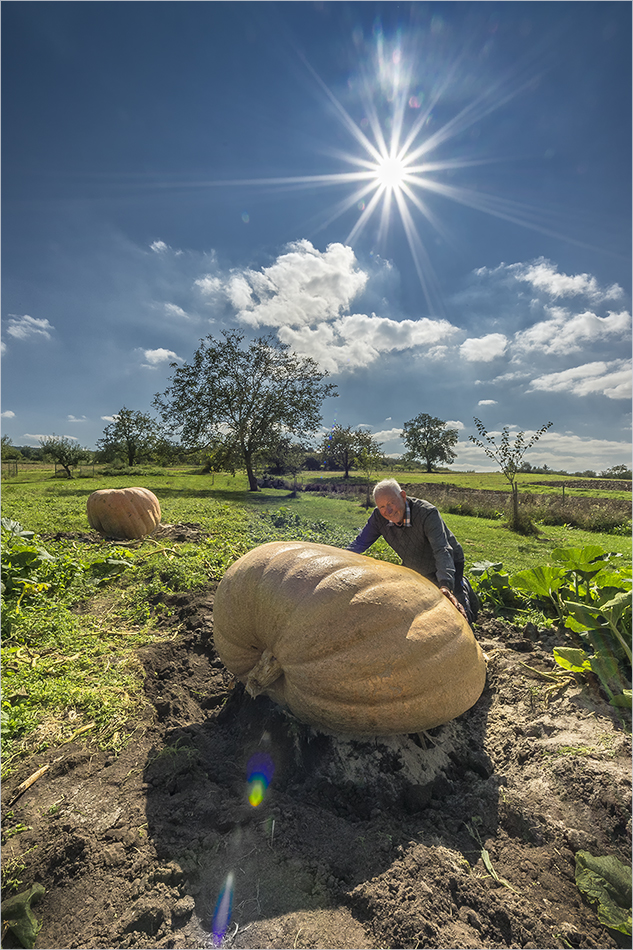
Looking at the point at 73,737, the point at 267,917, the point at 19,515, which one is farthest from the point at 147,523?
the point at 267,917

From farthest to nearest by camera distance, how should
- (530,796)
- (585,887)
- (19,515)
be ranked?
(19,515)
(530,796)
(585,887)

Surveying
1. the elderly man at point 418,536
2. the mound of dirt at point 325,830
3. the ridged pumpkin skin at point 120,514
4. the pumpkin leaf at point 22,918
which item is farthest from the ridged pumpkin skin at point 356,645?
the ridged pumpkin skin at point 120,514

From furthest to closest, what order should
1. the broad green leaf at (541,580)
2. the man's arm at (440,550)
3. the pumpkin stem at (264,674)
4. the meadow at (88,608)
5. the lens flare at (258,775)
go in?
the broad green leaf at (541,580) → the man's arm at (440,550) → the meadow at (88,608) → the pumpkin stem at (264,674) → the lens flare at (258,775)

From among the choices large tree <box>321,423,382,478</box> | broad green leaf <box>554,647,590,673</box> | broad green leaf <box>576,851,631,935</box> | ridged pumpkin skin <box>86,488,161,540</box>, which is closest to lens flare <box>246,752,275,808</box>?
broad green leaf <box>576,851,631,935</box>

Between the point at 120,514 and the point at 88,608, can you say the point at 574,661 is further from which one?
the point at 120,514

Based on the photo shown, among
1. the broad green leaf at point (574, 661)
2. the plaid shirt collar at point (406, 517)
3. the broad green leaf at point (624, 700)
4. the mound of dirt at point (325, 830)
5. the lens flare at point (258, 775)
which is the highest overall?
the plaid shirt collar at point (406, 517)

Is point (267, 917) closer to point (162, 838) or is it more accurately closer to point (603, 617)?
point (162, 838)

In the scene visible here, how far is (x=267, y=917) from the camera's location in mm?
1860

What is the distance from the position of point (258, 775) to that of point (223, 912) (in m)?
0.87

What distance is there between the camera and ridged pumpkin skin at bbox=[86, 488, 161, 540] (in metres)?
9.21

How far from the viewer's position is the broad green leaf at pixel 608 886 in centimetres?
184

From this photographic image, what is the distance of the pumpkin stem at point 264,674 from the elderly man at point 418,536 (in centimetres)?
184

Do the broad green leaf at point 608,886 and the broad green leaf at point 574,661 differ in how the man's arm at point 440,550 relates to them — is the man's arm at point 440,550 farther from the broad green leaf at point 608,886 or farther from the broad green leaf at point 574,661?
the broad green leaf at point 608,886

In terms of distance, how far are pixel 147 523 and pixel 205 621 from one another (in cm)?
572
